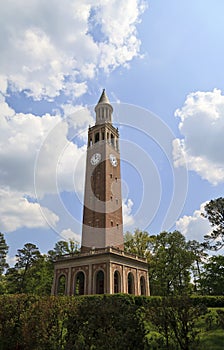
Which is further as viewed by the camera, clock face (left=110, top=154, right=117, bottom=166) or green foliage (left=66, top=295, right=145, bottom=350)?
clock face (left=110, top=154, right=117, bottom=166)

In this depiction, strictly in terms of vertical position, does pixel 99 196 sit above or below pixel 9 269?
above

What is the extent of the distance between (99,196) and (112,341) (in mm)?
33807

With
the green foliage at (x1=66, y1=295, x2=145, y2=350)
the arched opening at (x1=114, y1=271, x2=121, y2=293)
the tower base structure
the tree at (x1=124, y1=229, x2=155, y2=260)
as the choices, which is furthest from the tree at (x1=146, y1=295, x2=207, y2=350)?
the tree at (x1=124, y1=229, x2=155, y2=260)

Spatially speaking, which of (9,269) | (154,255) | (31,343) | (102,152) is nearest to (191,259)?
(154,255)

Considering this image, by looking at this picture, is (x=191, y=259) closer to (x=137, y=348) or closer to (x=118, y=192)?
(x=118, y=192)

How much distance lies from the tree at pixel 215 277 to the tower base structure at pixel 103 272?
8.16m

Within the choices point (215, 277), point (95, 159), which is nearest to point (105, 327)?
point (215, 277)

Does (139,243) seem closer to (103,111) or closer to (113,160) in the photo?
(113,160)

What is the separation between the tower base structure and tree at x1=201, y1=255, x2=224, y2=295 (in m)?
8.16

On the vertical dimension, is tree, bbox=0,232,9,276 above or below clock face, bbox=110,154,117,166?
below

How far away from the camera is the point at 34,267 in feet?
144

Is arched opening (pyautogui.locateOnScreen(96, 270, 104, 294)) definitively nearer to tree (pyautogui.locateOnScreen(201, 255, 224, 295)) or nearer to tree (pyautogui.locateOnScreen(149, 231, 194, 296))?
tree (pyautogui.locateOnScreen(149, 231, 194, 296))

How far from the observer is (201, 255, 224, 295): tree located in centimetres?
2994

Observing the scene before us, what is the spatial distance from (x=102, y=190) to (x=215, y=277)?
19061mm
